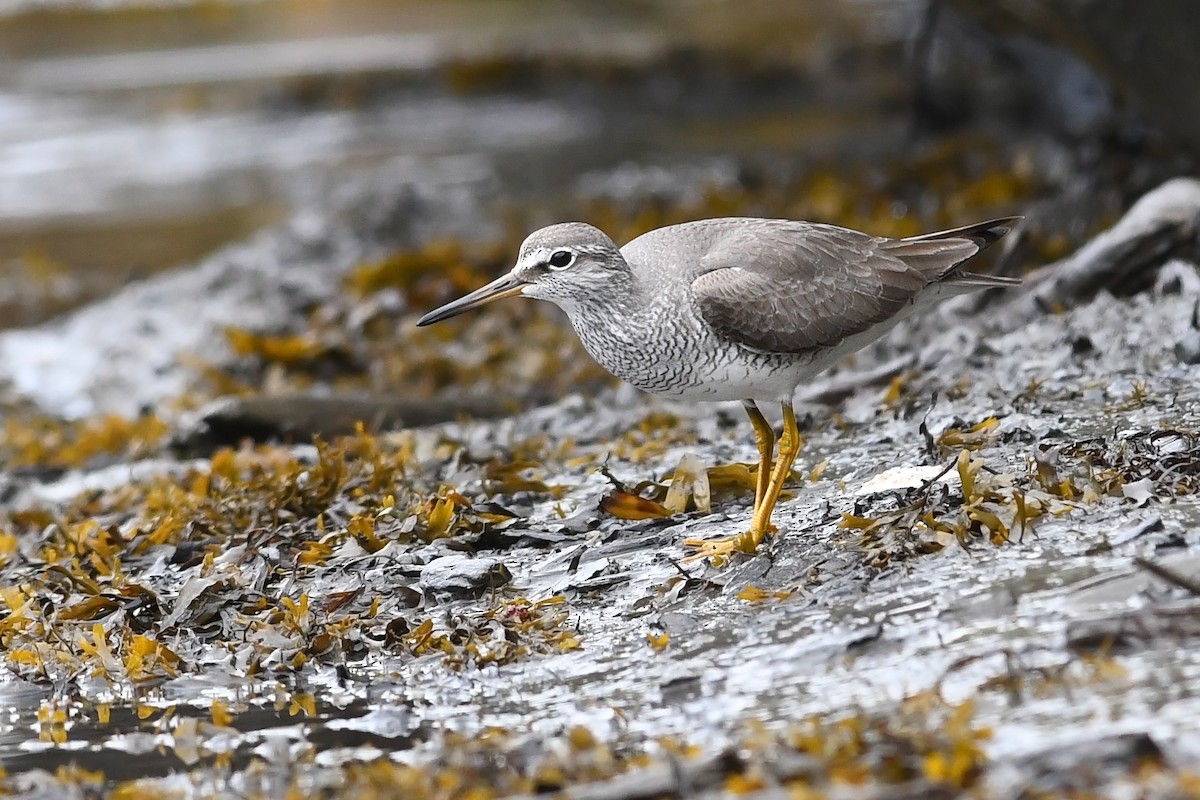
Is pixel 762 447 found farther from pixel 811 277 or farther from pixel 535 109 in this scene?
pixel 535 109

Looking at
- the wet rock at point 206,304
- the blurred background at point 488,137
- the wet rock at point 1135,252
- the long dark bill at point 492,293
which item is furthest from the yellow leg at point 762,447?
the wet rock at point 206,304

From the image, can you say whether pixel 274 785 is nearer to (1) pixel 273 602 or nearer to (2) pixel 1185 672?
(1) pixel 273 602

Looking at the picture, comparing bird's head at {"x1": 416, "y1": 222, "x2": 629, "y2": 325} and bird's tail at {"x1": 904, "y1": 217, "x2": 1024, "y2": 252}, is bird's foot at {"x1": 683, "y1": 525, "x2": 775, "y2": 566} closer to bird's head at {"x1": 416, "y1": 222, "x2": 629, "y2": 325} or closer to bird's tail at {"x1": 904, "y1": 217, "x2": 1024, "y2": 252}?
bird's head at {"x1": 416, "y1": 222, "x2": 629, "y2": 325}

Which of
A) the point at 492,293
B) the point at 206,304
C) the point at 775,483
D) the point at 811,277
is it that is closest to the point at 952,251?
the point at 811,277

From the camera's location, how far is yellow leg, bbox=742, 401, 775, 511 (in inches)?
217

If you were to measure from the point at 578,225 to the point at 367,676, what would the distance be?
181 cm

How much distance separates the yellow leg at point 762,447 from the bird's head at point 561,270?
902 mm

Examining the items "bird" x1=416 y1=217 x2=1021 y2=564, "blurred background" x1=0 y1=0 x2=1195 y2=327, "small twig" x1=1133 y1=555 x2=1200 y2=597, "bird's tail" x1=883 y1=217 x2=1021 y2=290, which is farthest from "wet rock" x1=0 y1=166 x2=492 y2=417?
"small twig" x1=1133 y1=555 x2=1200 y2=597

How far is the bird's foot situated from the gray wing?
673mm

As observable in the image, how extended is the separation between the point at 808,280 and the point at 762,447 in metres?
0.67

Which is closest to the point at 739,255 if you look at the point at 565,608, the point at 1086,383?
the point at 565,608

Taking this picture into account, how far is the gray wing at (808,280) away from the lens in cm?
515

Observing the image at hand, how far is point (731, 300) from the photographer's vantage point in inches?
202

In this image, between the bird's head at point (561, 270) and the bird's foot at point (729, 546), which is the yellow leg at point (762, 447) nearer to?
the bird's foot at point (729, 546)
